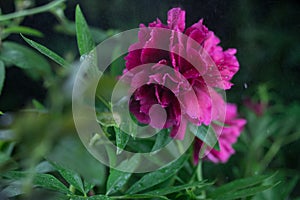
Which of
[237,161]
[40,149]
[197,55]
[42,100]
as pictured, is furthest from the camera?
[237,161]

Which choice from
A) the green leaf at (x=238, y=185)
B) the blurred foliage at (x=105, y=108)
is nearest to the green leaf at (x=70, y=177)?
the blurred foliage at (x=105, y=108)

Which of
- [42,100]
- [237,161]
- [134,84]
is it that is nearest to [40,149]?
[134,84]

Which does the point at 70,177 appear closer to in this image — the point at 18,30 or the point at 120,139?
the point at 120,139

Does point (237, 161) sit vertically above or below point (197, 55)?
below

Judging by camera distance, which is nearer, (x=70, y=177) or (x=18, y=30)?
(x=70, y=177)

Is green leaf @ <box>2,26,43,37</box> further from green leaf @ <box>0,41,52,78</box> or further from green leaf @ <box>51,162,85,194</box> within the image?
green leaf @ <box>51,162,85,194</box>

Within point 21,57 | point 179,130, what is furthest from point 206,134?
point 21,57

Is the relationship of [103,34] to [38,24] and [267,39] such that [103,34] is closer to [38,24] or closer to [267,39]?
[38,24]

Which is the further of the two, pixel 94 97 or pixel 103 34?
pixel 103 34
